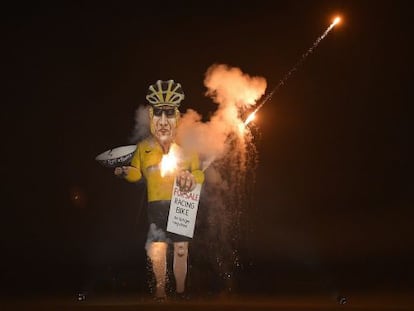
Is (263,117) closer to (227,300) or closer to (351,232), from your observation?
(351,232)

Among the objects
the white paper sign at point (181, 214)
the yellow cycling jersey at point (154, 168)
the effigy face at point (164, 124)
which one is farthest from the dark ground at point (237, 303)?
the effigy face at point (164, 124)

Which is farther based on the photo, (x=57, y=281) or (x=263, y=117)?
(x=263, y=117)

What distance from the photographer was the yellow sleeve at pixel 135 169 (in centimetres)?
1106

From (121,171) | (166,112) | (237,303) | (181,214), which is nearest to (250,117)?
(166,112)

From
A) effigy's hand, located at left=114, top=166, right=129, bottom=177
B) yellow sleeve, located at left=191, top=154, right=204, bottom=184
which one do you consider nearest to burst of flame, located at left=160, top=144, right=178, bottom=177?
yellow sleeve, located at left=191, top=154, right=204, bottom=184

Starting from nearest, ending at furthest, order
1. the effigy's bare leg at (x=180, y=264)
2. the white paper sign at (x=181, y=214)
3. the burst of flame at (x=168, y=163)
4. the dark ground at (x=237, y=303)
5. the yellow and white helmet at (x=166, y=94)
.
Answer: the dark ground at (x=237, y=303)
the effigy's bare leg at (x=180, y=264)
the white paper sign at (x=181, y=214)
the burst of flame at (x=168, y=163)
the yellow and white helmet at (x=166, y=94)

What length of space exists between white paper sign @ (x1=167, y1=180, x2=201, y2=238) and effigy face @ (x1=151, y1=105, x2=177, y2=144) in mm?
874

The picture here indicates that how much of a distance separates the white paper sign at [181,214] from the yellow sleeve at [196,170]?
303 mm

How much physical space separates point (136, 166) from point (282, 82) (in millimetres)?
3550

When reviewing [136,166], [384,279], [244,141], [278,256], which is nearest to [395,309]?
[384,279]

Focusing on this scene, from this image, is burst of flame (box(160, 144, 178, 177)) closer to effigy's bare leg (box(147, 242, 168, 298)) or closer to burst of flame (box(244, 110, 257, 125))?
effigy's bare leg (box(147, 242, 168, 298))

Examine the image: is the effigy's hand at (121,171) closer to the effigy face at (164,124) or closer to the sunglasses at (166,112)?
the effigy face at (164,124)

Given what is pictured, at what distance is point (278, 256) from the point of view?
475 inches

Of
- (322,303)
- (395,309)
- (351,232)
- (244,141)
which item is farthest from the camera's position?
(351,232)
